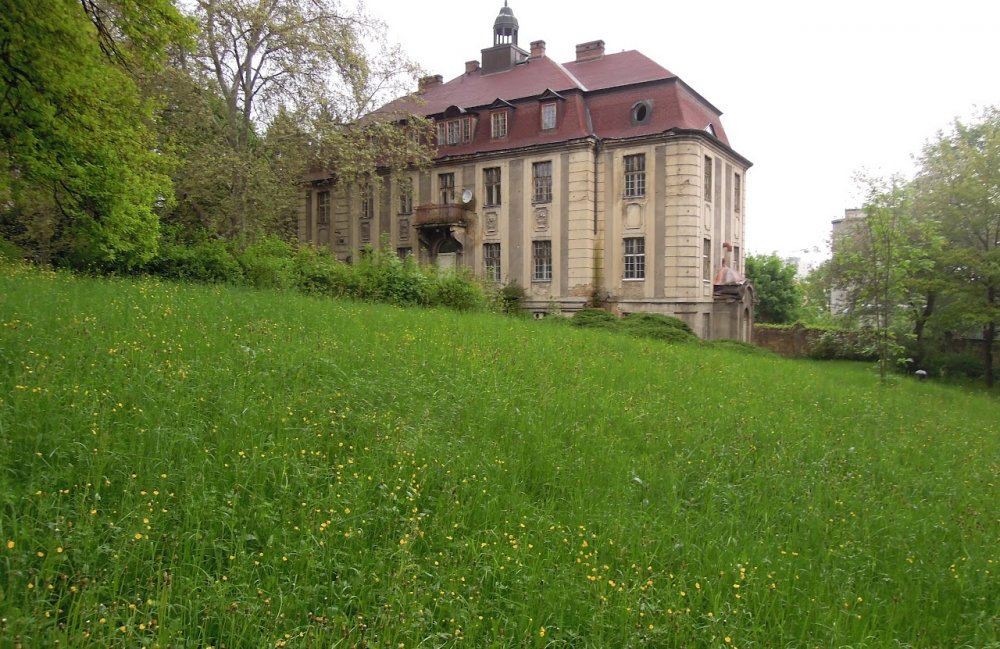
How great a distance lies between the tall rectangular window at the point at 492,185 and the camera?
3425cm

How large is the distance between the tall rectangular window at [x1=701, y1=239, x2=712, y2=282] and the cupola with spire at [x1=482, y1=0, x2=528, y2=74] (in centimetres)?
1498

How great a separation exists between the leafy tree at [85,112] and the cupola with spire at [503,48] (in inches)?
1009

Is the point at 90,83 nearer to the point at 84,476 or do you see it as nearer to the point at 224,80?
the point at 84,476

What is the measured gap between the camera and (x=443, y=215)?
3425 cm

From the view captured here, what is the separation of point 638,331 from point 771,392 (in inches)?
387

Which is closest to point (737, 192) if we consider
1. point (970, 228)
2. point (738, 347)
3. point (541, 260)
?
point (541, 260)

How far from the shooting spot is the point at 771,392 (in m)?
12.7

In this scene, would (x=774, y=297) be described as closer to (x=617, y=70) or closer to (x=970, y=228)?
(x=617, y=70)

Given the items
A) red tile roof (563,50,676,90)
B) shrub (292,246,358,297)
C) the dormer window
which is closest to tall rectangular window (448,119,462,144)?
the dormer window

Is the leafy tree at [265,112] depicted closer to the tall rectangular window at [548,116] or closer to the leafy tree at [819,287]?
the tall rectangular window at [548,116]

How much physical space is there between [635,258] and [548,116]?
818 centimetres

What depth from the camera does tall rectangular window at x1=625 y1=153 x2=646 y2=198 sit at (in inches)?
1221

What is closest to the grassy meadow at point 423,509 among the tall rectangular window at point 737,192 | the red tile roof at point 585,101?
the red tile roof at point 585,101

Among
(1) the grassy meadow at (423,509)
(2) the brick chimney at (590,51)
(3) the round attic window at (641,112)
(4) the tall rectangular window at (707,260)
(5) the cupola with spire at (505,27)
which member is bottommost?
(1) the grassy meadow at (423,509)
